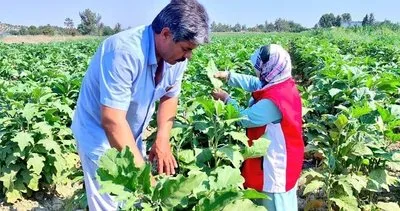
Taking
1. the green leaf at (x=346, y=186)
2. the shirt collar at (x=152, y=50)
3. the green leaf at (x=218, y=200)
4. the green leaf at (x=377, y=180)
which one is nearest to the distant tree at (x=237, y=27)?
the green leaf at (x=377, y=180)

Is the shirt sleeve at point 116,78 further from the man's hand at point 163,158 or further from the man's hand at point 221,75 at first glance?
the man's hand at point 221,75

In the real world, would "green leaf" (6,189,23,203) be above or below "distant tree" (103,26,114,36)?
below

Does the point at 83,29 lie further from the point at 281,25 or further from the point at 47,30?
the point at 281,25

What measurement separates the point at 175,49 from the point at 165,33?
99 millimetres

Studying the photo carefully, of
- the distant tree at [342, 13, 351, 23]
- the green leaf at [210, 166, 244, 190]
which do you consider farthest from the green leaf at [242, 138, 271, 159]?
the distant tree at [342, 13, 351, 23]

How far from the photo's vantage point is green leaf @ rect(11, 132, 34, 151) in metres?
4.74

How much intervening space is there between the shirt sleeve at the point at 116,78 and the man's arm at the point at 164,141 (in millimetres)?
438

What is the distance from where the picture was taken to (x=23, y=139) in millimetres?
4797

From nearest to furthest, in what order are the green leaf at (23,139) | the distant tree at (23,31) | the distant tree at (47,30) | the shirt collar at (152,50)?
the shirt collar at (152,50) < the green leaf at (23,139) < the distant tree at (47,30) < the distant tree at (23,31)

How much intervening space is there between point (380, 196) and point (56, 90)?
4276 millimetres

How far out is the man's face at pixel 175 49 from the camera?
2.50m

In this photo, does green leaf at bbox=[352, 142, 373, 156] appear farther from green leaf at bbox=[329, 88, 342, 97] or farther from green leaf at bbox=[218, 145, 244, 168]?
green leaf at bbox=[218, 145, 244, 168]

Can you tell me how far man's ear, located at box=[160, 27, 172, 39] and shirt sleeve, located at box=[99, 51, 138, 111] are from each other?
19 cm

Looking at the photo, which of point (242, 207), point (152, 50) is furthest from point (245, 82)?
point (242, 207)
